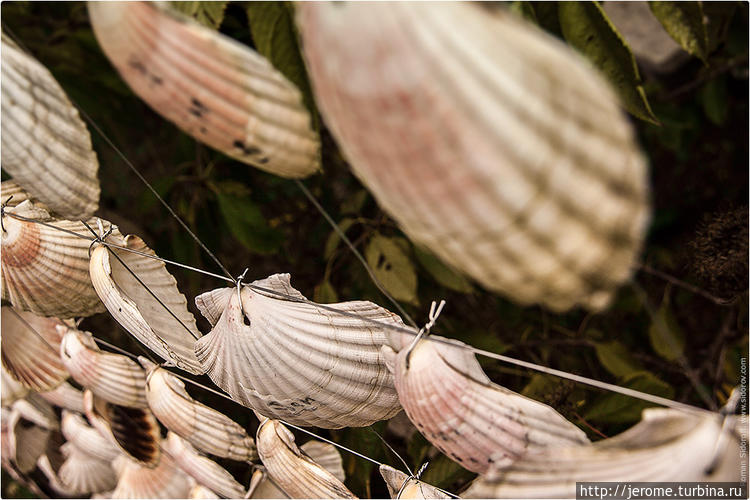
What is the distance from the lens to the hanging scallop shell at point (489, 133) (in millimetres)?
190

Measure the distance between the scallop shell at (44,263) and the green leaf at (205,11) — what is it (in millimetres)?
176

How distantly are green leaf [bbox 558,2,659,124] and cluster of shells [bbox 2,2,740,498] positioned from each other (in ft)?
0.62

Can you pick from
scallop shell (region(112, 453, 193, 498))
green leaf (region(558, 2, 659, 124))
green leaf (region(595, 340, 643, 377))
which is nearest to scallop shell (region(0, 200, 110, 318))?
scallop shell (region(112, 453, 193, 498))

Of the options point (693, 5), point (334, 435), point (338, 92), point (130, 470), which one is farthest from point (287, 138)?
point (130, 470)

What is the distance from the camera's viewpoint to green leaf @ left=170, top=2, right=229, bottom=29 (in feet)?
1.07

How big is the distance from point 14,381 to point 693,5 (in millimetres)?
799

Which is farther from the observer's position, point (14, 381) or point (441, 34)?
point (14, 381)

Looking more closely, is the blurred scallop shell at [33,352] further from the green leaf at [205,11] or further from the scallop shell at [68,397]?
the green leaf at [205,11]

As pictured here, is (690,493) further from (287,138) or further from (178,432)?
(178,432)

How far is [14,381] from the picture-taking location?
0.71 m

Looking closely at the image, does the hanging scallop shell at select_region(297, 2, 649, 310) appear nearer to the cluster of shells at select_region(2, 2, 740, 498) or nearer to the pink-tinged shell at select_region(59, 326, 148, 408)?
the cluster of shells at select_region(2, 2, 740, 498)

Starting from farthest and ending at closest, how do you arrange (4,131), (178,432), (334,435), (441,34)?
(334,435) < (178,432) < (4,131) < (441,34)

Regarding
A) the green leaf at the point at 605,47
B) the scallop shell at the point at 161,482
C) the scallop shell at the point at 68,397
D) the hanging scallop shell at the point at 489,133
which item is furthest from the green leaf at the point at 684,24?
the scallop shell at the point at 68,397

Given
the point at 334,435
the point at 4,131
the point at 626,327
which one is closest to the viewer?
the point at 4,131
